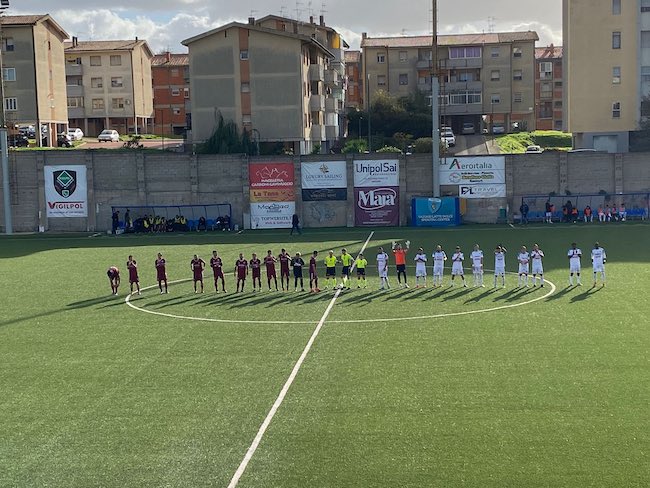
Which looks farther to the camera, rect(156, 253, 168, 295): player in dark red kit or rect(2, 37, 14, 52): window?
rect(2, 37, 14, 52): window

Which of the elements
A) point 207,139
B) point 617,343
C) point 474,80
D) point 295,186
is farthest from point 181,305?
point 474,80

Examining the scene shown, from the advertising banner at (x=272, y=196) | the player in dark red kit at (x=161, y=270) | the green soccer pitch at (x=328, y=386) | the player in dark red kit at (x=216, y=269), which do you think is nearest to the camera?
the green soccer pitch at (x=328, y=386)

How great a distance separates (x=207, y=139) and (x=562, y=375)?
198ft

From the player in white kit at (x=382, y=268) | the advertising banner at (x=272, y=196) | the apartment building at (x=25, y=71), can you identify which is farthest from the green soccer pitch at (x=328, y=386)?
Result: the apartment building at (x=25, y=71)

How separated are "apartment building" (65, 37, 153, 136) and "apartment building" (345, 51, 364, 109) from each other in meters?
27.8

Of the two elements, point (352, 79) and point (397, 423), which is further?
point (352, 79)

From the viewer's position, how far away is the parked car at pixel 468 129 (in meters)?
109

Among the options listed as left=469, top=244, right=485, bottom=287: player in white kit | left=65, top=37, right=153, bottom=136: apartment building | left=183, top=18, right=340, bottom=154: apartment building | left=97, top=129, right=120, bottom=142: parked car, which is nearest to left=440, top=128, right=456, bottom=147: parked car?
left=183, top=18, right=340, bottom=154: apartment building

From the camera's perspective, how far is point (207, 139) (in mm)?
80188

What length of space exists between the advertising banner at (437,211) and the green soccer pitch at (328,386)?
22.4 m

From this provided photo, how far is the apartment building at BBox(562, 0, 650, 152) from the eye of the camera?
265ft

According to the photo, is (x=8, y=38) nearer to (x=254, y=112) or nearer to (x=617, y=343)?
(x=254, y=112)

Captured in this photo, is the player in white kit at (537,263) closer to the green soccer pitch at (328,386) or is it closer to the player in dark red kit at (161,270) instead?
the green soccer pitch at (328,386)

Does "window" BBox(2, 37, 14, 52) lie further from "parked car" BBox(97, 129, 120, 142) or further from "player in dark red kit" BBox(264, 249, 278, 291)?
"player in dark red kit" BBox(264, 249, 278, 291)
